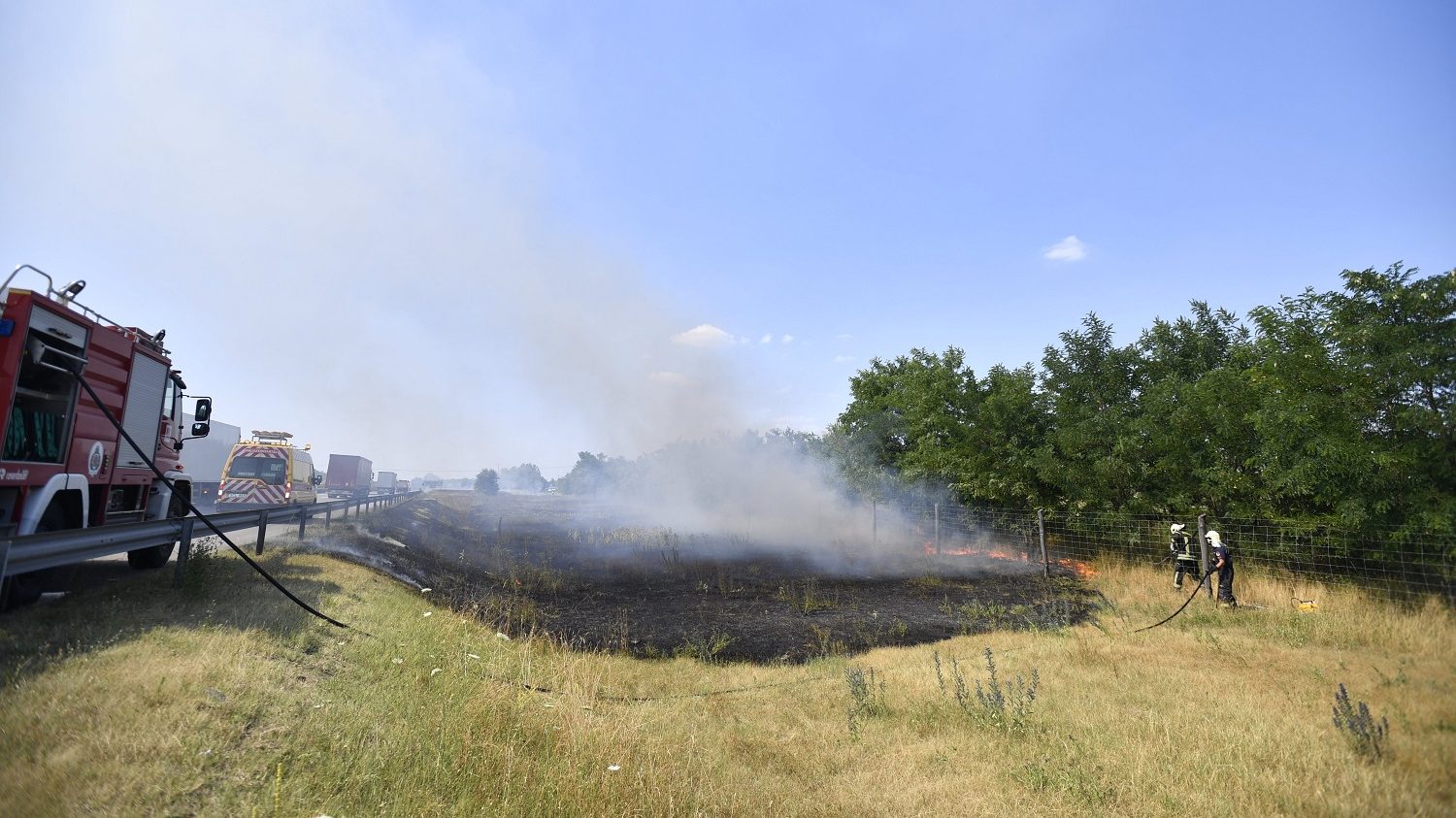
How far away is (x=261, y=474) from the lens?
64.8 feet

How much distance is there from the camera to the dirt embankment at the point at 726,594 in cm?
995

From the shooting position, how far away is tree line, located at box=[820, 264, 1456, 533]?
8.48 ft

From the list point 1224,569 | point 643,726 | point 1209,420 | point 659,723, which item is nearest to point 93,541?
point 643,726

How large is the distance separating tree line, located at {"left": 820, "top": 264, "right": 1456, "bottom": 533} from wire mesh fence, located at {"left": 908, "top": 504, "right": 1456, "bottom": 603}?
177 mm

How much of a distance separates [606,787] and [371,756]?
5.17 ft

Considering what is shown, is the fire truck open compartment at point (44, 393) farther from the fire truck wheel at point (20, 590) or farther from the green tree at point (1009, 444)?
the green tree at point (1009, 444)

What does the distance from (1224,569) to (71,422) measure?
1569 centimetres

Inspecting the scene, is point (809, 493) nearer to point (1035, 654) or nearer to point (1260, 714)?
point (1035, 654)

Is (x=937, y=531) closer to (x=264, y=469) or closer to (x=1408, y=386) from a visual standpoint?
(x=1408, y=386)

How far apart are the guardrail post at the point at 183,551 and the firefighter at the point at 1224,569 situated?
14.0 metres

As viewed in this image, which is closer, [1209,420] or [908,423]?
[1209,420]

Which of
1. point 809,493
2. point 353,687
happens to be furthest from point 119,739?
point 809,493

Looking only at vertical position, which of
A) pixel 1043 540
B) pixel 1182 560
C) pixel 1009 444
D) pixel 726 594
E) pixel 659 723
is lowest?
pixel 726 594

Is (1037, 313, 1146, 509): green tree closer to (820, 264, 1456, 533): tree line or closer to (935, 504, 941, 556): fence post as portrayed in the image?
(820, 264, 1456, 533): tree line
